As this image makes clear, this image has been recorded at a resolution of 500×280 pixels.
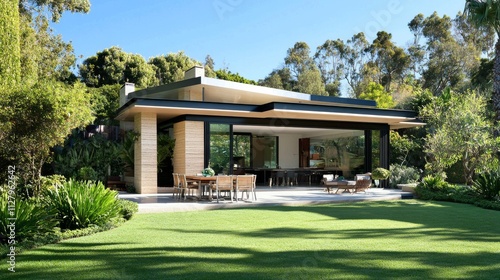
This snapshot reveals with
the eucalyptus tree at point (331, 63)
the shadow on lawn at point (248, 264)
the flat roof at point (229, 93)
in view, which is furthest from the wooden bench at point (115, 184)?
the eucalyptus tree at point (331, 63)

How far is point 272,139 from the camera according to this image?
79.8 ft

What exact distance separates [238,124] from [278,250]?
10.6m

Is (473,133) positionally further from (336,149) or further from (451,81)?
(451,81)

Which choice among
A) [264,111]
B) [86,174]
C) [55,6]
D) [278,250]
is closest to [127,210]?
[278,250]

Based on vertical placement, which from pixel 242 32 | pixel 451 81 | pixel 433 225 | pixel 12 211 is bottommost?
pixel 433 225

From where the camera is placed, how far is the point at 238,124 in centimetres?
1659

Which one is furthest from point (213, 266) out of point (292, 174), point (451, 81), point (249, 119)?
point (451, 81)

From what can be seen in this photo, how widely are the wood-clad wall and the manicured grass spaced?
18.7 feet

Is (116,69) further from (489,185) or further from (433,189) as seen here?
(489,185)

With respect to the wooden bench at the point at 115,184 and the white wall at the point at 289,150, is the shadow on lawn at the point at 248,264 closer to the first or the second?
the wooden bench at the point at 115,184

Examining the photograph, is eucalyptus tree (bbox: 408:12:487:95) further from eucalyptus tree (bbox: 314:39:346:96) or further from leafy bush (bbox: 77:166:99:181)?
leafy bush (bbox: 77:166:99:181)

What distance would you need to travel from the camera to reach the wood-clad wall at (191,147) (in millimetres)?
15531

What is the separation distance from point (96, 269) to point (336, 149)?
56.9 feet

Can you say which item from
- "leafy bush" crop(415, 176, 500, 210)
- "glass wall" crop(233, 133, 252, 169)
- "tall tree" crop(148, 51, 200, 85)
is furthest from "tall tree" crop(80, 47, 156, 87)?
"leafy bush" crop(415, 176, 500, 210)
